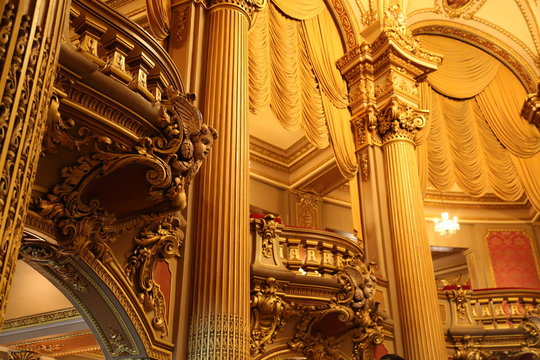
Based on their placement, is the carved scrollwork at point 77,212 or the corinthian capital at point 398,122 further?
the corinthian capital at point 398,122

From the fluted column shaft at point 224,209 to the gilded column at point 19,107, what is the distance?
2.31 m

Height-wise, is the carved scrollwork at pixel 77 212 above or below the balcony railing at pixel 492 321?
below

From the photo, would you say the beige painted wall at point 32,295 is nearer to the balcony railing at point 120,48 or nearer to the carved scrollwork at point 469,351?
the balcony railing at point 120,48

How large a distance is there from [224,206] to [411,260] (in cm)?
348

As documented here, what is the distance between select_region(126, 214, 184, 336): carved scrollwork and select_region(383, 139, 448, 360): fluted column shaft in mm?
3752

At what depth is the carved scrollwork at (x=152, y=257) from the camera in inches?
160

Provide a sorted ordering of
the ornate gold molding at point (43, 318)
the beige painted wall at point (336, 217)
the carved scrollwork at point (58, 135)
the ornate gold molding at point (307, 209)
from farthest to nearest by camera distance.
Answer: the beige painted wall at point (336, 217)
the ornate gold molding at point (307, 209)
the ornate gold molding at point (43, 318)
the carved scrollwork at point (58, 135)

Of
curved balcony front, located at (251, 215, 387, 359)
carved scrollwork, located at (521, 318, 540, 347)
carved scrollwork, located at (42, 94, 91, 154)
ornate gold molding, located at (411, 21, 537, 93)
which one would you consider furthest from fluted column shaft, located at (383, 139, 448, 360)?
carved scrollwork, located at (42, 94, 91, 154)

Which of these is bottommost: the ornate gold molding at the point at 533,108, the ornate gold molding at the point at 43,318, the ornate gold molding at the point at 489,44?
the ornate gold molding at the point at 43,318

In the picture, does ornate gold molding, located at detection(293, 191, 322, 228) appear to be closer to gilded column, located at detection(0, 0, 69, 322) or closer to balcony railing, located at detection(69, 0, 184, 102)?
balcony railing, located at detection(69, 0, 184, 102)

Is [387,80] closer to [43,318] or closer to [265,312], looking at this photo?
[265,312]

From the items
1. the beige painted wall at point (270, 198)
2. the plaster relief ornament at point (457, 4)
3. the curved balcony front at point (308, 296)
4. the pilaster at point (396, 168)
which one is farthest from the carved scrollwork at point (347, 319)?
the plaster relief ornament at point (457, 4)

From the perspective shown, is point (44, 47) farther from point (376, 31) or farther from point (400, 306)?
point (376, 31)

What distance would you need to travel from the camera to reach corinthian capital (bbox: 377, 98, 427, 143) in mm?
8273
